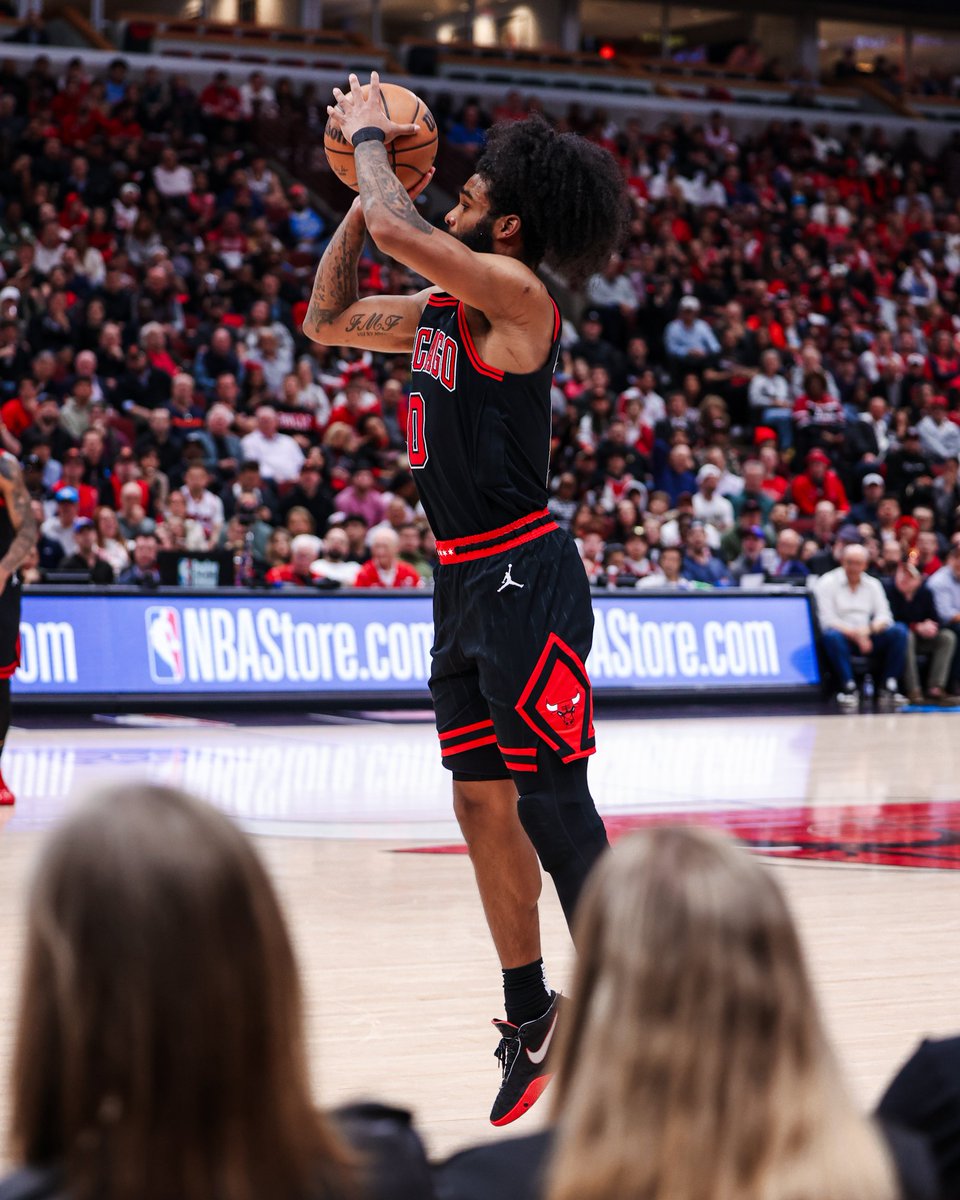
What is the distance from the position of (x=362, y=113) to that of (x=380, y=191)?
12.6 inches

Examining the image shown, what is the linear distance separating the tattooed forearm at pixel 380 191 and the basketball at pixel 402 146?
0.33m

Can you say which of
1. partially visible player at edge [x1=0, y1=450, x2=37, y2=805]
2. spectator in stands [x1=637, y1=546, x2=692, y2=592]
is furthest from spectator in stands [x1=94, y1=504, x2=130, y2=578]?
partially visible player at edge [x1=0, y1=450, x2=37, y2=805]

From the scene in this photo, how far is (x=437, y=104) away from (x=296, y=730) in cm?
1414

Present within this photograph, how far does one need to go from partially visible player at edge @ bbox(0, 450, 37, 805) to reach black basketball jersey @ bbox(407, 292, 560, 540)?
4342 millimetres

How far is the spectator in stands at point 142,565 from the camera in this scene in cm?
1330

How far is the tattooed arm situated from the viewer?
815cm

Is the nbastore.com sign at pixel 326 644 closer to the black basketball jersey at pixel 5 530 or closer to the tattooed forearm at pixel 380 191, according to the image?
the black basketball jersey at pixel 5 530

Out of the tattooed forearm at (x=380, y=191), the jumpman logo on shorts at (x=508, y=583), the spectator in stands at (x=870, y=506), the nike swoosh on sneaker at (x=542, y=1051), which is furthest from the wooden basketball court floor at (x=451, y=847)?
the spectator in stands at (x=870, y=506)

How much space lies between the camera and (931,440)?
67.1 feet

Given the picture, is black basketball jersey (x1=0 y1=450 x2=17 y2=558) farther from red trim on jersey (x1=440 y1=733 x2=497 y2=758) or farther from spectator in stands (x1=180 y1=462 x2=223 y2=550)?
spectator in stands (x1=180 y1=462 x2=223 y2=550)

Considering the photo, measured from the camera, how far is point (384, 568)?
14.1 meters

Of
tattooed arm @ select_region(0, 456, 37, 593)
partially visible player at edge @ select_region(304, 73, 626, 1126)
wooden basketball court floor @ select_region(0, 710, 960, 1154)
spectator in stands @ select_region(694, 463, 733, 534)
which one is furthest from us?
spectator in stands @ select_region(694, 463, 733, 534)

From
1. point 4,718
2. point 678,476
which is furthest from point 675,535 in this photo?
point 4,718

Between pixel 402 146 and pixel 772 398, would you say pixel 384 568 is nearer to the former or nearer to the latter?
pixel 772 398
